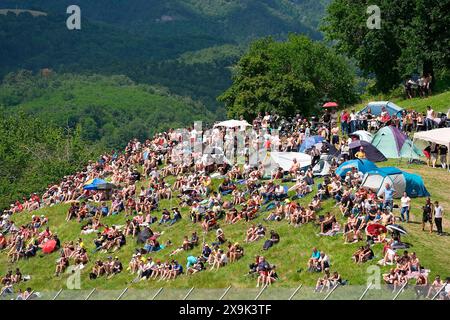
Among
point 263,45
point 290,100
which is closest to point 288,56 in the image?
point 263,45

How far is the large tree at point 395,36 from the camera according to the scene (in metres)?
71.5

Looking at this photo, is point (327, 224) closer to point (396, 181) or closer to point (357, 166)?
point (396, 181)

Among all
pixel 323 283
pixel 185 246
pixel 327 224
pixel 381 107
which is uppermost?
pixel 381 107

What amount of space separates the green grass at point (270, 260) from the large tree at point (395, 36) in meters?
21.2

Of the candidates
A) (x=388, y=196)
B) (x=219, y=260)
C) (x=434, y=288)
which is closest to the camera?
(x=434, y=288)

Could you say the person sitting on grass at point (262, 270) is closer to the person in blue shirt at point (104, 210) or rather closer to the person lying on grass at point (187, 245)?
the person lying on grass at point (187, 245)

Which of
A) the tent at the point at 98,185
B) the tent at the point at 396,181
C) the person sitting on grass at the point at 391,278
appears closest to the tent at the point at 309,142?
the tent at the point at 396,181

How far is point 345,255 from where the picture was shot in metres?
39.8

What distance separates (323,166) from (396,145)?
5.59m

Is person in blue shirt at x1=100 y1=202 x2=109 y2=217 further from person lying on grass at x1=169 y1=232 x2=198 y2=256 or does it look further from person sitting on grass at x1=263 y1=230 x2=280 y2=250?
person sitting on grass at x1=263 y1=230 x2=280 y2=250

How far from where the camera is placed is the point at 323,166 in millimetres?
50719

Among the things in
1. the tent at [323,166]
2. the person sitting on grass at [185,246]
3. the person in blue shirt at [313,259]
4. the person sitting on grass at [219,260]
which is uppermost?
the tent at [323,166]

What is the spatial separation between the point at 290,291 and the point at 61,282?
19.1m

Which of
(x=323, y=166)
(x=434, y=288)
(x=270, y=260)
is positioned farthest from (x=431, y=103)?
(x=434, y=288)
